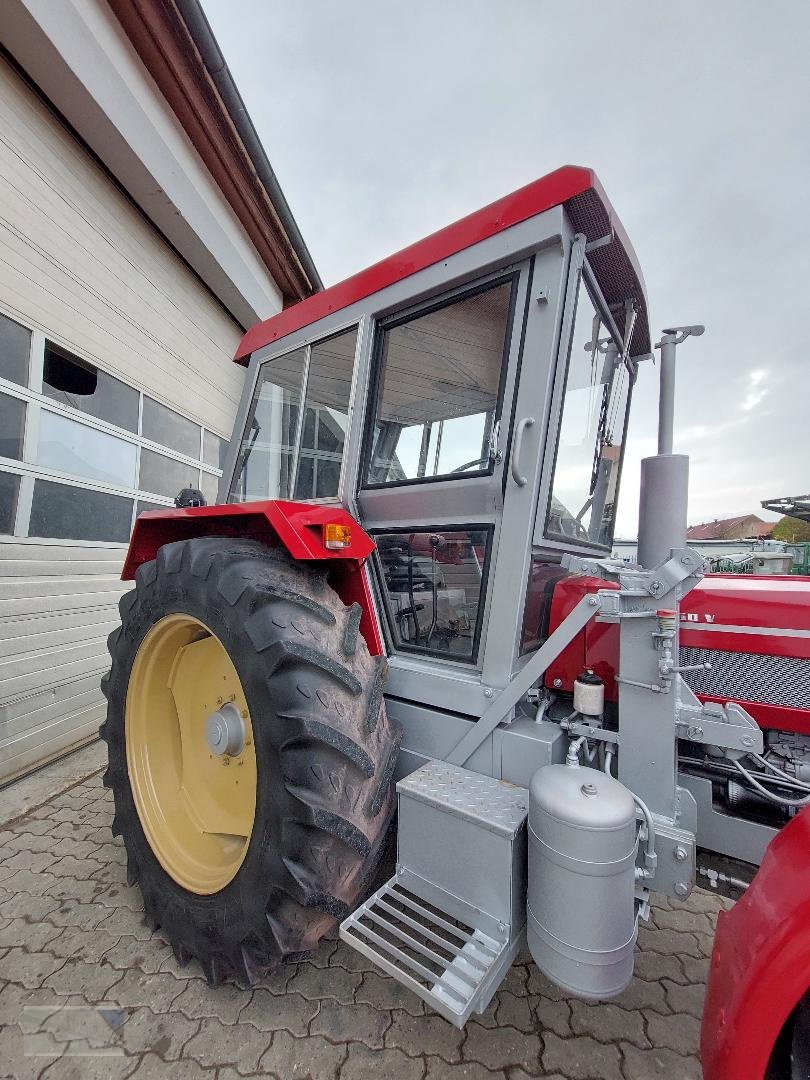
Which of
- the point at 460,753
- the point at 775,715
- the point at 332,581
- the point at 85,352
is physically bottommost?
the point at 460,753

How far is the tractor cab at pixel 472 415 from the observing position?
4.85ft

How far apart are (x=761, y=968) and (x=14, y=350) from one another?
372 cm

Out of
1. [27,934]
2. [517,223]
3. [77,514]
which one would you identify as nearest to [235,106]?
[77,514]

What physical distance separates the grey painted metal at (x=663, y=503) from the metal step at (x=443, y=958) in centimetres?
124

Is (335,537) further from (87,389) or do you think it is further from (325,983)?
(87,389)

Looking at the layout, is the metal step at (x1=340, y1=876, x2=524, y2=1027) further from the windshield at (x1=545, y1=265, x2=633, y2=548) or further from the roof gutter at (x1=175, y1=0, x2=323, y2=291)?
the roof gutter at (x1=175, y1=0, x2=323, y2=291)

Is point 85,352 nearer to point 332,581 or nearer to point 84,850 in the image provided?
point 332,581

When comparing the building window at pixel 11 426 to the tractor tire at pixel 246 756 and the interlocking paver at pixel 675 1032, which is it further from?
the interlocking paver at pixel 675 1032

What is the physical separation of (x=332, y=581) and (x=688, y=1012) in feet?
5.49

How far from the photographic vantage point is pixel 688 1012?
1427 mm

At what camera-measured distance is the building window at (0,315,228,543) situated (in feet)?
8.90

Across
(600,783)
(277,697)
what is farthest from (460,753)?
(277,697)

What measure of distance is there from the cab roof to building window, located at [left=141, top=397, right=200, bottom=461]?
2129 mm

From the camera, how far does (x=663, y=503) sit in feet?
5.60
